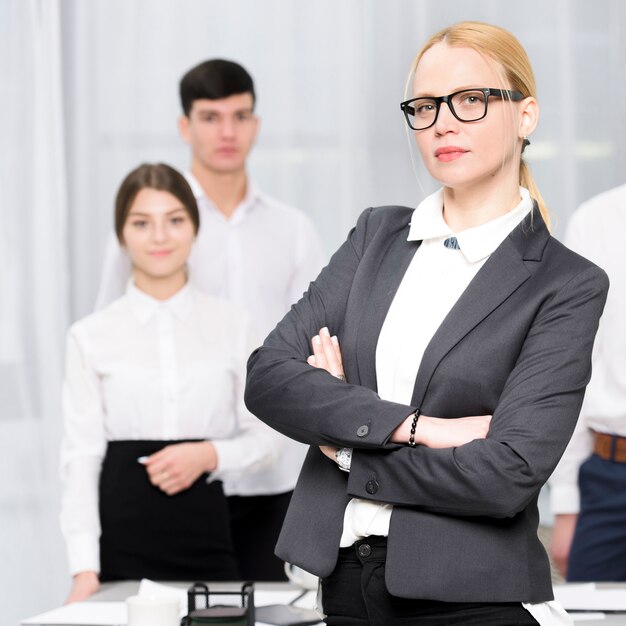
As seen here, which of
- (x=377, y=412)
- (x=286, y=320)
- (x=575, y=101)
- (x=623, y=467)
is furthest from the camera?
(x=575, y=101)

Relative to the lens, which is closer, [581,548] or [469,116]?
[469,116]

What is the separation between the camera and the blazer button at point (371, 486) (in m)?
1.67

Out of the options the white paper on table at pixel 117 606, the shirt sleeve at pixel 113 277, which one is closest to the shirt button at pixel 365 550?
the white paper on table at pixel 117 606

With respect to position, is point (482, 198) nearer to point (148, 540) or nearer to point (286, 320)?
point (286, 320)

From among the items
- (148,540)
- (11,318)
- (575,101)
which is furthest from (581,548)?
(11,318)

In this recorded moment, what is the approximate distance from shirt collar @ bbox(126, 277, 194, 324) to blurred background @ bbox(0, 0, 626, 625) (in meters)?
1.04

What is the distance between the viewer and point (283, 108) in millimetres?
4328

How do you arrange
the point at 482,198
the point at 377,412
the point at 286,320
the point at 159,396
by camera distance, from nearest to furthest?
the point at 377,412 → the point at 482,198 → the point at 286,320 → the point at 159,396

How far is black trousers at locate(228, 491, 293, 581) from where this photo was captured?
133 inches

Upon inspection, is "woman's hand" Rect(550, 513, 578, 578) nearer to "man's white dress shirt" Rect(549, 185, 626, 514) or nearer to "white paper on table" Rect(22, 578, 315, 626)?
"man's white dress shirt" Rect(549, 185, 626, 514)

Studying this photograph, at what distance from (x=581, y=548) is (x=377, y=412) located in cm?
151

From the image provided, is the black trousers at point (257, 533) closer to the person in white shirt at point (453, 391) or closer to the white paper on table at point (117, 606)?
the white paper on table at point (117, 606)

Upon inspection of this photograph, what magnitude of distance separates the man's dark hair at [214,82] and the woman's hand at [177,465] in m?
1.34

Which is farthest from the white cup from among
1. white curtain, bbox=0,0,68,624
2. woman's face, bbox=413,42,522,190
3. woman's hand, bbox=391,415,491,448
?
white curtain, bbox=0,0,68,624
